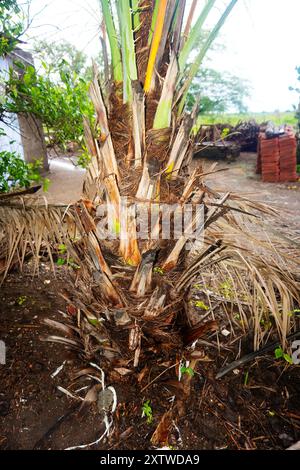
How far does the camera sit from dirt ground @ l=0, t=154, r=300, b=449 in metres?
1.52

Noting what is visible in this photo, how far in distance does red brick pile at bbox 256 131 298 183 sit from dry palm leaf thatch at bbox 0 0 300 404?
7.97 m

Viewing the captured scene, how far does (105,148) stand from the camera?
143 cm

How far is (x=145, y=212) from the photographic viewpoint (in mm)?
1420

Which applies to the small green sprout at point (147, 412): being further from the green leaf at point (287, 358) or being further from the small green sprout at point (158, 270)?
the green leaf at point (287, 358)

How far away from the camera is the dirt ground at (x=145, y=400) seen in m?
1.52

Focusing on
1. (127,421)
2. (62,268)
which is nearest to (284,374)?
(127,421)

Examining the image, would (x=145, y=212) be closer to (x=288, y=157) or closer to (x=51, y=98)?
(x=51, y=98)

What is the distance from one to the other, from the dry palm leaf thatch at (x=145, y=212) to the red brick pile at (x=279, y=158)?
797 cm

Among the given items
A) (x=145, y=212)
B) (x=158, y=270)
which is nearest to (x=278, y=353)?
(x=158, y=270)

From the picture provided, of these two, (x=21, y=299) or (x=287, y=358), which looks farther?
(x=21, y=299)

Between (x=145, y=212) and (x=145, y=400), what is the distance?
46.6 inches

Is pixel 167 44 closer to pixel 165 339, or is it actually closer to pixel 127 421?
pixel 165 339

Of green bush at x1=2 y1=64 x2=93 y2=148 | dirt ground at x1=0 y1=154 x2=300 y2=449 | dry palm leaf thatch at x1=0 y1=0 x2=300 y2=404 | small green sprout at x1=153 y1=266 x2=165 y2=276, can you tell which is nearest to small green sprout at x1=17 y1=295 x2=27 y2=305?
dirt ground at x1=0 y1=154 x2=300 y2=449

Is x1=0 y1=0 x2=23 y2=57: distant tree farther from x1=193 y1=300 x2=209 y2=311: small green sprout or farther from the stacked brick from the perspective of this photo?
the stacked brick
